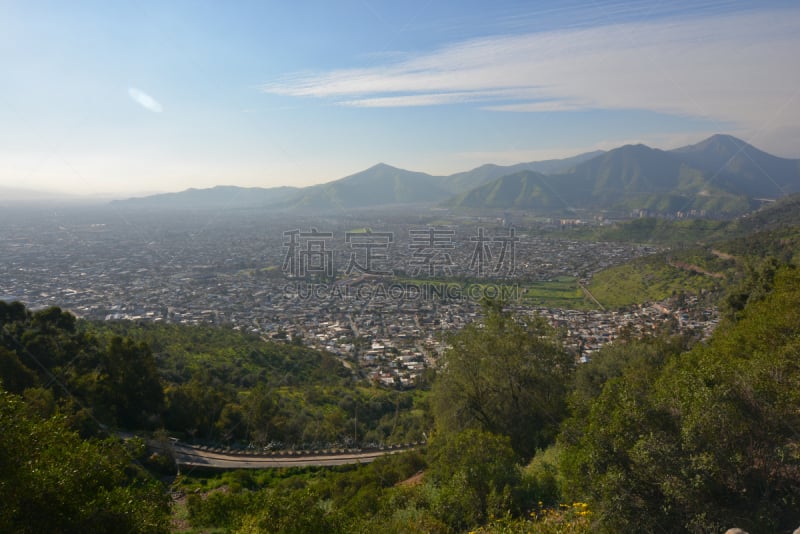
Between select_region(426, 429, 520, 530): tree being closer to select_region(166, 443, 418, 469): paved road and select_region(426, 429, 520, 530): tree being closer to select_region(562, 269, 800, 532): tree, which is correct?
select_region(562, 269, 800, 532): tree

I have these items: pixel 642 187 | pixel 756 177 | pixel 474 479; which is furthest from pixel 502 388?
pixel 756 177

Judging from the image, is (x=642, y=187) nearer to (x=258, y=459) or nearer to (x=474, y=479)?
(x=258, y=459)

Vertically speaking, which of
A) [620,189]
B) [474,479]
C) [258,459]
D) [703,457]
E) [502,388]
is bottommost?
[258,459]

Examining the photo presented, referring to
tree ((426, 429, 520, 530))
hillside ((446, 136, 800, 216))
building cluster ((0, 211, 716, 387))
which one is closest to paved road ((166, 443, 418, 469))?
building cluster ((0, 211, 716, 387))

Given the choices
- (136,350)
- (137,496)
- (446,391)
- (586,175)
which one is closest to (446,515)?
(137,496)

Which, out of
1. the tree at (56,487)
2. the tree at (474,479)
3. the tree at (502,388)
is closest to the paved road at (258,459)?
the tree at (502,388)

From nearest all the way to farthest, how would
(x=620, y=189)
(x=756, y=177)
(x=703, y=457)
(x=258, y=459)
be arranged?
(x=703, y=457) → (x=258, y=459) → (x=620, y=189) → (x=756, y=177)
